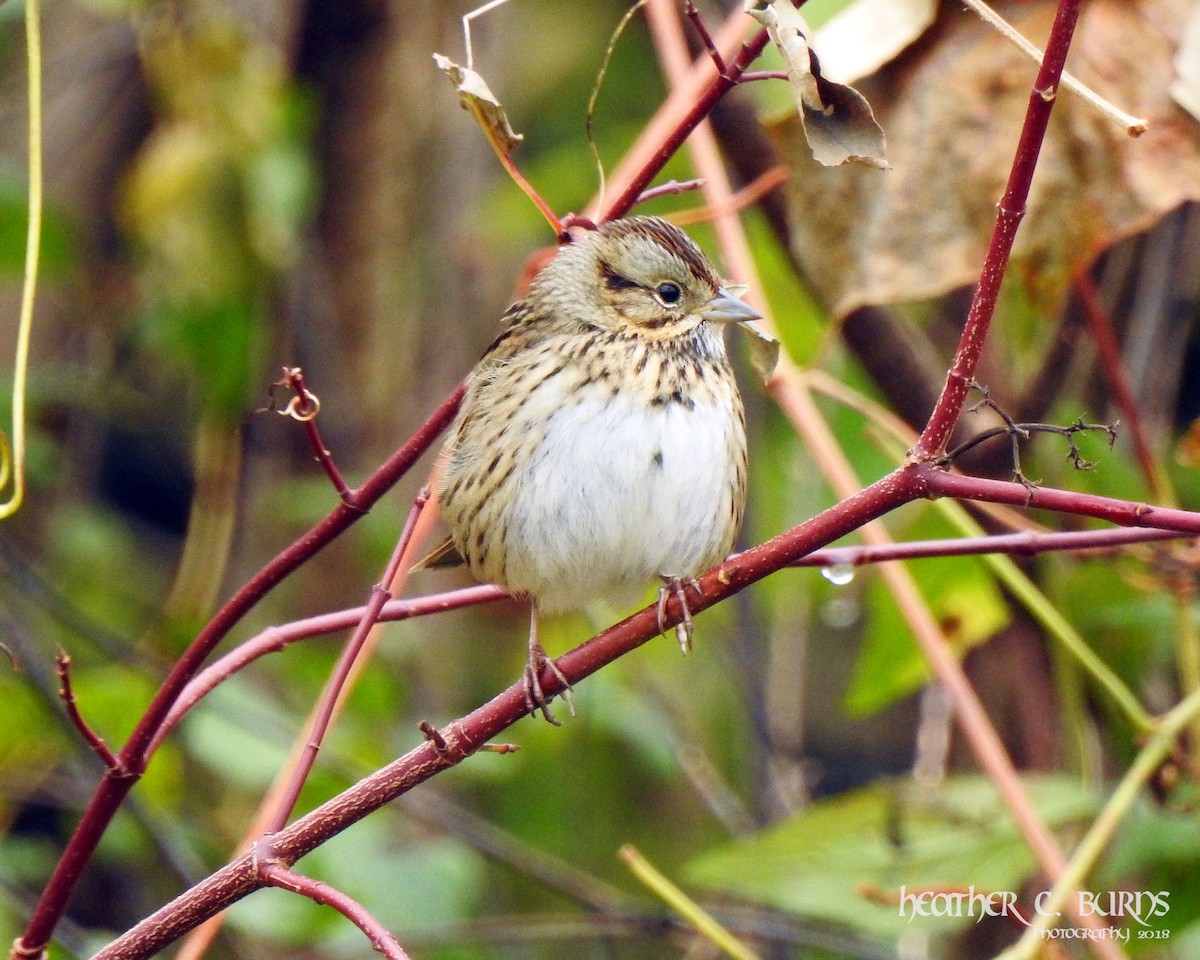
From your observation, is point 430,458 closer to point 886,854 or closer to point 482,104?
point 886,854

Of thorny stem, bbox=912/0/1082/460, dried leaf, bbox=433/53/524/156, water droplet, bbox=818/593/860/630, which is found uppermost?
water droplet, bbox=818/593/860/630

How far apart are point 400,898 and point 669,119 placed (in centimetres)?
174

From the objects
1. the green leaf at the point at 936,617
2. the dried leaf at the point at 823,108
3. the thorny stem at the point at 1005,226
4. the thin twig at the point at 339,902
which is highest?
the green leaf at the point at 936,617

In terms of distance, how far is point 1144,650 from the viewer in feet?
9.46

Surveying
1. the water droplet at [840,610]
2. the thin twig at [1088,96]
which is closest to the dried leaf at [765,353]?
the thin twig at [1088,96]

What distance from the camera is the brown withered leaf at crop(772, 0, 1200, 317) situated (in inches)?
87.3

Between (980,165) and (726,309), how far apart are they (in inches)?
18.8

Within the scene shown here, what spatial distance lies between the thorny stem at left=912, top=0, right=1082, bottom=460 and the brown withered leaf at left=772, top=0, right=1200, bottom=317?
0.92 m

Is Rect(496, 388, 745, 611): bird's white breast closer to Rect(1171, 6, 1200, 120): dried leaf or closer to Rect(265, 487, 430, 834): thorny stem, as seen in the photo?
Rect(265, 487, 430, 834): thorny stem

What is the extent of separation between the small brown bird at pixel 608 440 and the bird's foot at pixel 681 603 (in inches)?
2.0

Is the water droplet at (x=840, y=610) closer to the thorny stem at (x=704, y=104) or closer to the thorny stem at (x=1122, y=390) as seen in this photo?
the thorny stem at (x=1122, y=390)

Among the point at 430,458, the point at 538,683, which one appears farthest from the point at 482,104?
the point at 430,458

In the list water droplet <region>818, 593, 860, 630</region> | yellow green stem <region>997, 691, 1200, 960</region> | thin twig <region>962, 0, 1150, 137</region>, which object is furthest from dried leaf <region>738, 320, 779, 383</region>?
water droplet <region>818, 593, 860, 630</region>

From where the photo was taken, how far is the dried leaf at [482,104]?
164cm
